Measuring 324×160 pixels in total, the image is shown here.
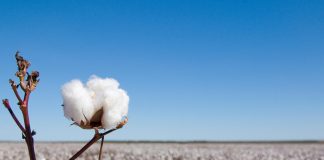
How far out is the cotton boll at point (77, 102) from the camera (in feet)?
4.85

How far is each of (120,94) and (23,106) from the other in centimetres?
31

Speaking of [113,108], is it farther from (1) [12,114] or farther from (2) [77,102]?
(1) [12,114]

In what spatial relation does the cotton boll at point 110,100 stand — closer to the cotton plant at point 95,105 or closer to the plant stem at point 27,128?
the cotton plant at point 95,105

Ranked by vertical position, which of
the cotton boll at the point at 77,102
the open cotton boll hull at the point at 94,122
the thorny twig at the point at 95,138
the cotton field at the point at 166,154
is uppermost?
the cotton field at the point at 166,154


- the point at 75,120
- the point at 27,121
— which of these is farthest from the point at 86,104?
the point at 27,121

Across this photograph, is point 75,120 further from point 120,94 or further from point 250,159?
point 250,159

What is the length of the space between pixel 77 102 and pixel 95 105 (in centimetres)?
7

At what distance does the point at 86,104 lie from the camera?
1.50 meters

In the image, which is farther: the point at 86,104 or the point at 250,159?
the point at 250,159

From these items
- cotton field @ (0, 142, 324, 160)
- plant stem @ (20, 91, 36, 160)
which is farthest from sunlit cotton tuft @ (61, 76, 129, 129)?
cotton field @ (0, 142, 324, 160)

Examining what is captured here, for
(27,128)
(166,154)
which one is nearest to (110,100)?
(27,128)

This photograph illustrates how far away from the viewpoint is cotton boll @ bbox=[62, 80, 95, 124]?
148cm

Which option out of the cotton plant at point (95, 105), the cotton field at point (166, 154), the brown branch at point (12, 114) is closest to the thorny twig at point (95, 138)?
the cotton plant at point (95, 105)

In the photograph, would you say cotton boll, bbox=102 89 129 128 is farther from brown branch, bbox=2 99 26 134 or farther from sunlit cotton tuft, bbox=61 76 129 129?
brown branch, bbox=2 99 26 134
